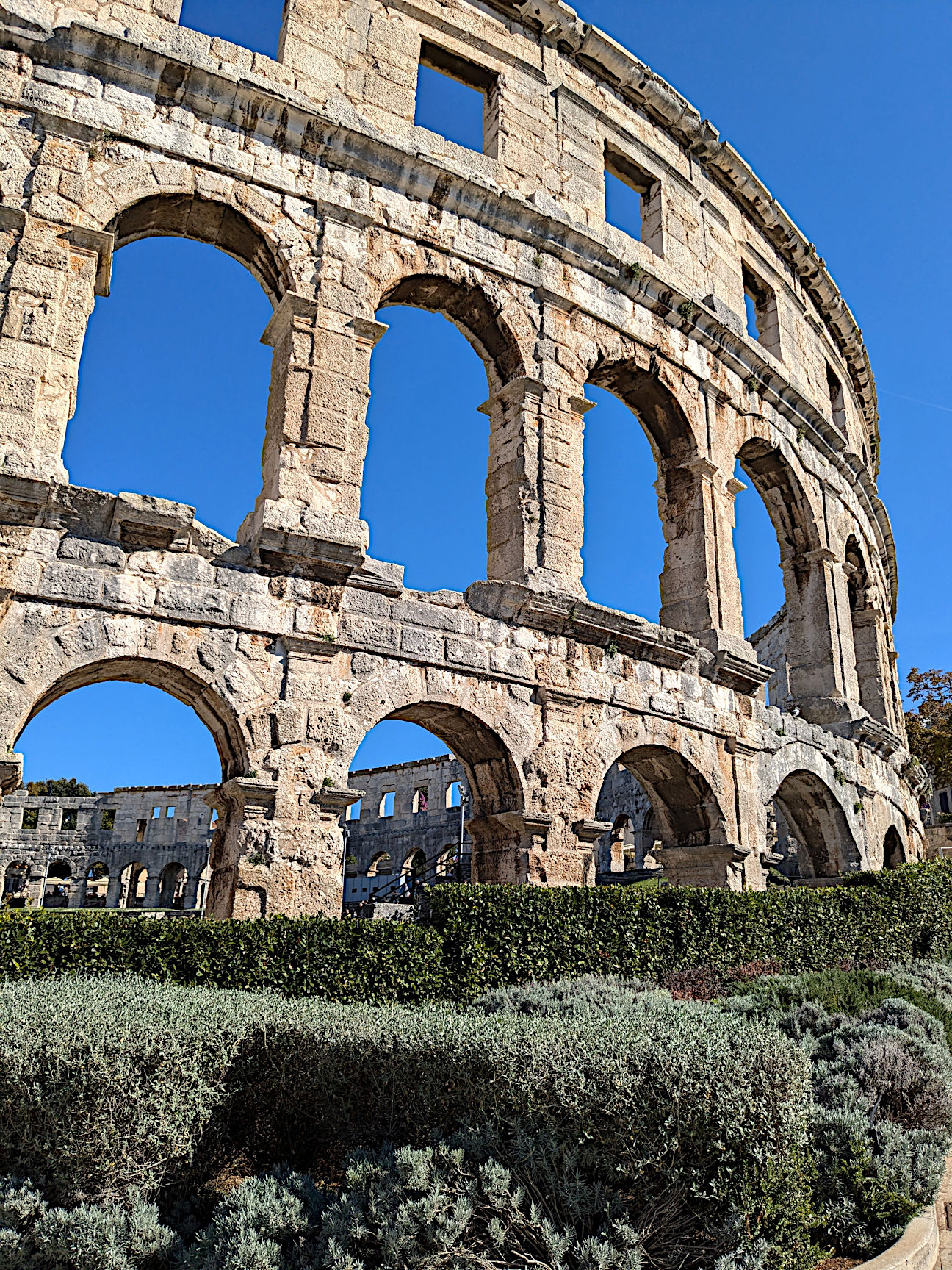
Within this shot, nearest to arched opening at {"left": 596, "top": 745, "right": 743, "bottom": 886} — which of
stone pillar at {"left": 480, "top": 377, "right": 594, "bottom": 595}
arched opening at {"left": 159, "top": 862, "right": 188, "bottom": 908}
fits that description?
stone pillar at {"left": 480, "top": 377, "right": 594, "bottom": 595}

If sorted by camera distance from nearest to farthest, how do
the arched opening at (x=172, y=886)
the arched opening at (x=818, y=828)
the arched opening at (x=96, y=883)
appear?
the arched opening at (x=818, y=828)
the arched opening at (x=172, y=886)
the arched opening at (x=96, y=883)

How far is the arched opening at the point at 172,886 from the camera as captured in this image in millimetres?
30469

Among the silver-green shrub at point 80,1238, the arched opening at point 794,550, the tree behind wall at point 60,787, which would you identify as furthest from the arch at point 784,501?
the tree behind wall at point 60,787

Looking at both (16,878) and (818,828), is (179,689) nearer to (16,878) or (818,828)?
(818,828)

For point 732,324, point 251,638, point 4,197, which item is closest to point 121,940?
point 251,638

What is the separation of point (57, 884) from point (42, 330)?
92.7ft

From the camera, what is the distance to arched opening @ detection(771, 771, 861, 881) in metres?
15.2

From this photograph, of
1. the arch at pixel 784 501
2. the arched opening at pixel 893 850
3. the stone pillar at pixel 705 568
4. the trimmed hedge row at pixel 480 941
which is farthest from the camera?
the arched opening at pixel 893 850

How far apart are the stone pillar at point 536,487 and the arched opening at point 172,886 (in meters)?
22.9

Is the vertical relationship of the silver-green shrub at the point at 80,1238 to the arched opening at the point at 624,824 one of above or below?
below

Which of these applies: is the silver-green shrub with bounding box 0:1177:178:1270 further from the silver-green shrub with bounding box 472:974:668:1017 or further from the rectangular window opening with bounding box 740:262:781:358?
the rectangular window opening with bounding box 740:262:781:358

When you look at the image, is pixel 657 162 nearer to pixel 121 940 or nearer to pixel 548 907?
pixel 548 907

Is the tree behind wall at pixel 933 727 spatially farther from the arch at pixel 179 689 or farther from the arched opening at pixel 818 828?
the arch at pixel 179 689

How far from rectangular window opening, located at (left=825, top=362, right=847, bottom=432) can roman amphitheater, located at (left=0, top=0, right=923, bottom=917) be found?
3683 millimetres
